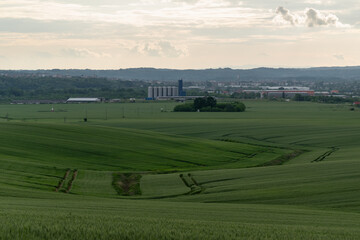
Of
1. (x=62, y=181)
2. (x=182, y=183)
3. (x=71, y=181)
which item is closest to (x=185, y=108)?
(x=182, y=183)

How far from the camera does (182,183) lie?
48062 millimetres

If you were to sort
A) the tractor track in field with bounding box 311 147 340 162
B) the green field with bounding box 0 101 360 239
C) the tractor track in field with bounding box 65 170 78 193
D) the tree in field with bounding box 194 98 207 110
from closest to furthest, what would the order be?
the green field with bounding box 0 101 360 239
the tractor track in field with bounding box 65 170 78 193
the tractor track in field with bounding box 311 147 340 162
the tree in field with bounding box 194 98 207 110

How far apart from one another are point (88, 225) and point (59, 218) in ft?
7.45

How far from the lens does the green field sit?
20297mm

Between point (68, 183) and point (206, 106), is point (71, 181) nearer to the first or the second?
point (68, 183)

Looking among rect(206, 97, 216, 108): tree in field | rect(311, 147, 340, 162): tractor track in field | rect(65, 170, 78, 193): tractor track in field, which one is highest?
rect(206, 97, 216, 108): tree in field

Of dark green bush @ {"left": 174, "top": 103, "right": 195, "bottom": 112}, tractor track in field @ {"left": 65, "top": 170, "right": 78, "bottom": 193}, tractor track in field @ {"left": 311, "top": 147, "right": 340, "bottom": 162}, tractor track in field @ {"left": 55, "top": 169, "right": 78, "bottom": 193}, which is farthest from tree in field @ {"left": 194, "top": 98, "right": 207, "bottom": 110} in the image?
tractor track in field @ {"left": 65, "top": 170, "right": 78, "bottom": 193}

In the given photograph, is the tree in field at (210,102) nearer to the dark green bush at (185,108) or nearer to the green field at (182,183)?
the dark green bush at (185,108)

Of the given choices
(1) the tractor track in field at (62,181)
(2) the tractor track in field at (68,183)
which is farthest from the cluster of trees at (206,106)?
(1) the tractor track in field at (62,181)

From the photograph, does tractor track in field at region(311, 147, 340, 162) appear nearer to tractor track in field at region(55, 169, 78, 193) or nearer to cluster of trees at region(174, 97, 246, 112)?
tractor track in field at region(55, 169, 78, 193)

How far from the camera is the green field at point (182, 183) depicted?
20297 mm

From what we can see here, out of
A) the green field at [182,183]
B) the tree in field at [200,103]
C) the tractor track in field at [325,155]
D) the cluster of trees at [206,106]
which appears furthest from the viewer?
the tree in field at [200,103]

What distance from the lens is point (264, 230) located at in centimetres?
2094

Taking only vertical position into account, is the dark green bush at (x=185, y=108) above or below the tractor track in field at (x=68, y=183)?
below
